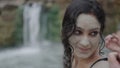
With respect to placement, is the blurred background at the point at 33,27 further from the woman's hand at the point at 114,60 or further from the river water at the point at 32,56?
the woman's hand at the point at 114,60

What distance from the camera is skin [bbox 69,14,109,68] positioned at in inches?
31.2

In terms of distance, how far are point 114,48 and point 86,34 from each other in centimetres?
9

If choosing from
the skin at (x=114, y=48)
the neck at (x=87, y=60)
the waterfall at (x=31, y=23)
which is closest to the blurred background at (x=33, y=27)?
the waterfall at (x=31, y=23)

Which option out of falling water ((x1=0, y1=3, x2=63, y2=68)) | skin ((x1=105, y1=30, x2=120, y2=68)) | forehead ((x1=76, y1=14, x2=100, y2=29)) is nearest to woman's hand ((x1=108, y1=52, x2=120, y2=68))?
skin ((x1=105, y1=30, x2=120, y2=68))

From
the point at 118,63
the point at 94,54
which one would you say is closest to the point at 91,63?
the point at 94,54

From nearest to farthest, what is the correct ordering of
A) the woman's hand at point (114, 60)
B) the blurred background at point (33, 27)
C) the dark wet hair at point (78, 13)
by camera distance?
the woman's hand at point (114, 60), the dark wet hair at point (78, 13), the blurred background at point (33, 27)

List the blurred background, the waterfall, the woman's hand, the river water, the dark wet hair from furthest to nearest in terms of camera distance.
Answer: the waterfall < the blurred background < the river water < the dark wet hair < the woman's hand

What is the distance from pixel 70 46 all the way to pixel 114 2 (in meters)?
5.66

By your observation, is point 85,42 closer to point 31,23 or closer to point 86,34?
point 86,34

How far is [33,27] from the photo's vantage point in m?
6.98

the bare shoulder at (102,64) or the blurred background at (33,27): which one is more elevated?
the bare shoulder at (102,64)

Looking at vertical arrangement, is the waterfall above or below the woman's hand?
below

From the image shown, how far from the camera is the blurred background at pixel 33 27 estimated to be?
592 cm

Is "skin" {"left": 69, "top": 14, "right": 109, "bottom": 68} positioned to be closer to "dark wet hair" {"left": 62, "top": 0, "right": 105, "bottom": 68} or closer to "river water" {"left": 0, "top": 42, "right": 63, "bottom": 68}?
"dark wet hair" {"left": 62, "top": 0, "right": 105, "bottom": 68}
